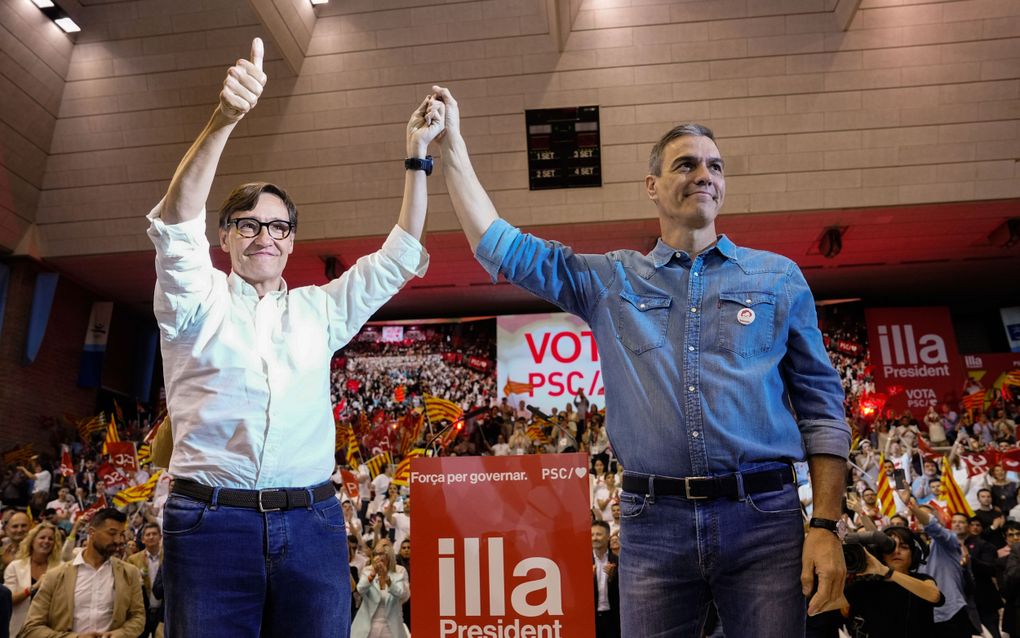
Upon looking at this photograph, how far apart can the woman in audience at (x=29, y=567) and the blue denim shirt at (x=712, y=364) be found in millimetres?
5792

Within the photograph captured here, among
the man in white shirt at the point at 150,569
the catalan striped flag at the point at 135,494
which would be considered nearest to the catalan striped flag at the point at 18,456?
the catalan striped flag at the point at 135,494

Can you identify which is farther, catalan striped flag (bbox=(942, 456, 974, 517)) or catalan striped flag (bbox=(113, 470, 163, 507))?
catalan striped flag (bbox=(113, 470, 163, 507))

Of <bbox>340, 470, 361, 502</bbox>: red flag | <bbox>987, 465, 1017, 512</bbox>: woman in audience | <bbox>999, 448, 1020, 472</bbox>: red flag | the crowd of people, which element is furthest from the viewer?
<bbox>999, 448, 1020, 472</bbox>: red flag

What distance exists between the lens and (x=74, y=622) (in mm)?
5035

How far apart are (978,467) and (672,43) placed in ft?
21.2

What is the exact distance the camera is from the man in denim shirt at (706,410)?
1.60 metres

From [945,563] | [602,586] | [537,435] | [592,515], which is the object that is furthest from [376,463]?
[945,563]

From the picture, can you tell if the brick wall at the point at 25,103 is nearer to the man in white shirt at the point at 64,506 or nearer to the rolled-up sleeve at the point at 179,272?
the man in white shirt at the point at 64,506

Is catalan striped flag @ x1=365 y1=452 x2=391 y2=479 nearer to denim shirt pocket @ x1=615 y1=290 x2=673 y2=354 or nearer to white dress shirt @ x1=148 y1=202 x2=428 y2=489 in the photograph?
white dress shirt @ x1=148 y1=202 x2=428 y2=489

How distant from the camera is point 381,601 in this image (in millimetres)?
6277

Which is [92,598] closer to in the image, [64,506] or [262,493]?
[262,493]

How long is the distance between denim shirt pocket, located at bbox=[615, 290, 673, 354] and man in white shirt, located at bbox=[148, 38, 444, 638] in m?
0.68

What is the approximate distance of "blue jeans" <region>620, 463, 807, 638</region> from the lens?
1584mm

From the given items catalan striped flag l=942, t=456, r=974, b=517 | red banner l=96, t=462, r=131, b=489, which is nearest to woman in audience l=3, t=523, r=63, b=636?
red banner l=96, t=462, r=131, b=489
